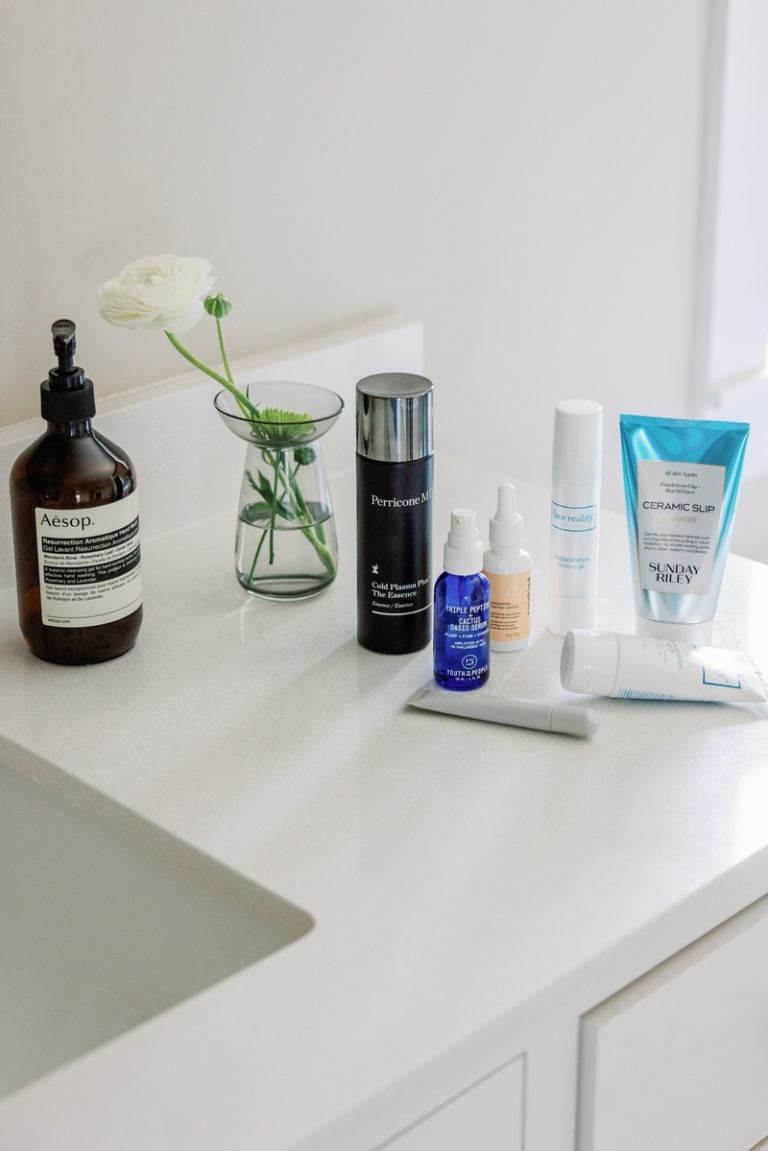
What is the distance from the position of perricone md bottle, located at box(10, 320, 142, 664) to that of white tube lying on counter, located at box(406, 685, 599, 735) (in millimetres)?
183

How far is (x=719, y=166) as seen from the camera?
1.34m

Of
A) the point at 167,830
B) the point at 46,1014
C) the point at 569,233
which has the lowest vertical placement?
the point at 46,1014

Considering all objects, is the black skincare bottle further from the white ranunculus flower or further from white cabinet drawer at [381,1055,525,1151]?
white cabinet drawer at [381,1055,525,1151]

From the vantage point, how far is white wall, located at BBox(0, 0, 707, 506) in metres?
0.91

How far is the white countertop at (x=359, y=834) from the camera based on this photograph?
53 cm

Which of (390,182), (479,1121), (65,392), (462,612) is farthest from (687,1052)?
(390,182)

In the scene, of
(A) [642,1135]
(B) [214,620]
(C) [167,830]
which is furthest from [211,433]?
(A) [642,1135]

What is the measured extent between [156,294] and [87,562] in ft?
0.51

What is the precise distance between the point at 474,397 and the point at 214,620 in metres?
0.43

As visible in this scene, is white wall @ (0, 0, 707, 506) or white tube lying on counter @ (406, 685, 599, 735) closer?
white tube lying on counter @ (406, 685, 599, 735)

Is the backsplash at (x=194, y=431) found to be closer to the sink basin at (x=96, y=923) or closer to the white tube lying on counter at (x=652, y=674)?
the sink basin at (x=96, y=923)

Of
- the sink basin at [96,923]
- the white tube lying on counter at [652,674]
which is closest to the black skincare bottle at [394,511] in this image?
the white tube lying on counter at [652,674]

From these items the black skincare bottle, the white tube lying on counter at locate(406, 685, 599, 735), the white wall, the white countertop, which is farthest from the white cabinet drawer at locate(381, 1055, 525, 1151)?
the white wall

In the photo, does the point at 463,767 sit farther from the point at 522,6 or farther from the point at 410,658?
the point at 522,6
